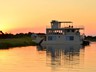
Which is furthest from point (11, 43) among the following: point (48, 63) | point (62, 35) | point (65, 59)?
point (48, 63)

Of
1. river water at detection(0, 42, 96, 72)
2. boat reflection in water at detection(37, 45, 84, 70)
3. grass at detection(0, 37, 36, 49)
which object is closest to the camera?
river water at detection(0, 42, 96, 72)

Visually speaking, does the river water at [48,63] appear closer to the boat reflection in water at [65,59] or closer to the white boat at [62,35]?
the boat reflection in water at [65,59]

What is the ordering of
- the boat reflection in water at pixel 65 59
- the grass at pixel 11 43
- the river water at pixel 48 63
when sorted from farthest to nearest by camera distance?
the grass at pixel 11 43, the boat reflection in water at pixel 65 59, the river water at pixel 48 63

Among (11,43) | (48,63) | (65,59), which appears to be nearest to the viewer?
(48,63)

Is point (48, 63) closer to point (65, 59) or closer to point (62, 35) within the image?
point (65, 59)

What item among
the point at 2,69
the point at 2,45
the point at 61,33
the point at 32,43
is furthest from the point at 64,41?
the point at 2,69

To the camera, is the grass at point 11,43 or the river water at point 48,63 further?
the grass at point 11,43

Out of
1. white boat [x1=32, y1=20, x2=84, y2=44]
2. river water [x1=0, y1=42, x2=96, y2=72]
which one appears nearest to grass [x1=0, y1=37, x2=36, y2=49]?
white boat [x1=32, y1=20, x2=84, y2=44]

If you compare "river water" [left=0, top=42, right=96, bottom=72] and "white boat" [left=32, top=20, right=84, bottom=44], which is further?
"white boat" [left=32, top=20, right=84, bottom=44]

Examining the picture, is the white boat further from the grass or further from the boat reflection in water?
the boat reflection in water

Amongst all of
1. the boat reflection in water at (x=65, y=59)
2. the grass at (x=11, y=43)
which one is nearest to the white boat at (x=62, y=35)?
the grass at (x=11, y=43)

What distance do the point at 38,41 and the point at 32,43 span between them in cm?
188

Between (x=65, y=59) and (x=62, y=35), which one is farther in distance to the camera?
(x=62, y=35)

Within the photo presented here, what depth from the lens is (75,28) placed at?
A: 10044 cm
